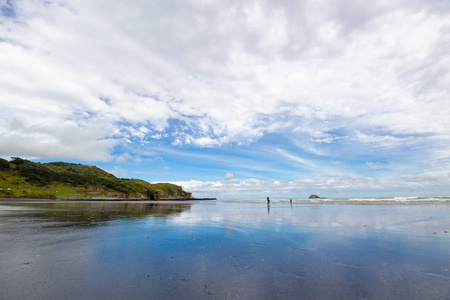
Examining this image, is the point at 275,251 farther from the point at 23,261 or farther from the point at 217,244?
the point at 23,261

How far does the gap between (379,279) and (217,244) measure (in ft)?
23.5

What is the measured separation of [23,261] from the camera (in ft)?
25.7

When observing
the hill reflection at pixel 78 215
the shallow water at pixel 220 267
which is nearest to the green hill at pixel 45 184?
the hill reflection at pixel 78 215

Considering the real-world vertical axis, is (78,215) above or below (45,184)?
below

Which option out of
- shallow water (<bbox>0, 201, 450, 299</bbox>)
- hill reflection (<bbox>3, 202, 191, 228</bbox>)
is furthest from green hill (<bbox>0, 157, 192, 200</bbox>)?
shallow water (<bbox>0, 201, 450, 299</bbox>)

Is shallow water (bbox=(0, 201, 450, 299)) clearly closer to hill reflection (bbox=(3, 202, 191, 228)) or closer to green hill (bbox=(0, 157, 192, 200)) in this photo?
hill reflection (bbox=(3, 202, 191, 228))

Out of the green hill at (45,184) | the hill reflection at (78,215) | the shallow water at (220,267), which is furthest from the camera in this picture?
the green hill at (45,184)

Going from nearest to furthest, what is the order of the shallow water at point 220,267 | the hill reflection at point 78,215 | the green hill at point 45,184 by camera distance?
the shallow water at point 220,267 → the hill reflection at point 78,215 → the green hill at point 45,184

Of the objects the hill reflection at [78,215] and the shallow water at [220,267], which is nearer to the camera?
the shallow water at [220,267]

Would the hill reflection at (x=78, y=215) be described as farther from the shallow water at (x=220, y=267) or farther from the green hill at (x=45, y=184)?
the green hill at (x=45, y=184)

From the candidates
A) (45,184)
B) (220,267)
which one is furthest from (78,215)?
(45,184)

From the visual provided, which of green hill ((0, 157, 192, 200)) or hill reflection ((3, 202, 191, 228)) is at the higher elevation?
green hill ((0, 157, 192, 200))

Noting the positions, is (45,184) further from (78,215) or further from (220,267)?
(220,267)

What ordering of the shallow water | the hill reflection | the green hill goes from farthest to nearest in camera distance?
1. the green hill
2. the hill reflection
3. the shallow water
